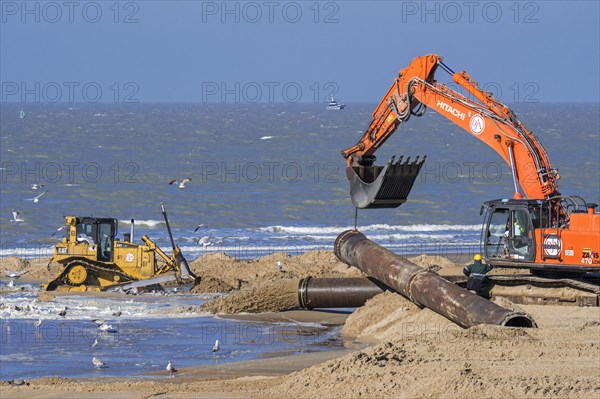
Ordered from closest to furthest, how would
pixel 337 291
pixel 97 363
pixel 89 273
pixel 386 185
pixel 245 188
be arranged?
pixel 97 363 < pixel 386 185 < pixel 337 291 < pixel 89 273 < pixel 245 188

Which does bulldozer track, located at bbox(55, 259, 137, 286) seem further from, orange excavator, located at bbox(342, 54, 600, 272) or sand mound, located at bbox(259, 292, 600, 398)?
sand mound, located at bbox(259, 292, 600, 398)

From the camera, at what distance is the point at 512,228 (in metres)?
20.4

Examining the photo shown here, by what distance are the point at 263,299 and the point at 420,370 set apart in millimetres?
10551

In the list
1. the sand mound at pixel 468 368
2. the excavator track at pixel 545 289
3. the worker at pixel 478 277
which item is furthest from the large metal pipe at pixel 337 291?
the sand mound at pixel 468 368

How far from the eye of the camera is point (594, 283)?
66.6 ft

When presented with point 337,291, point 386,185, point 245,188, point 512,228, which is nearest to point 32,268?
point 337,291

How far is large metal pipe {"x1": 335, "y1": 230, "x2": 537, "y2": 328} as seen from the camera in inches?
717

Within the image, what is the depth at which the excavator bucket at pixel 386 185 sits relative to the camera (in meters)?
21.3

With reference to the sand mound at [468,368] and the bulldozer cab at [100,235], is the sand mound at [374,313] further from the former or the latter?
the bulldozer cab at [100,235]

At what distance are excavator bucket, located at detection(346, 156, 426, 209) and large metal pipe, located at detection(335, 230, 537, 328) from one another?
1.13m

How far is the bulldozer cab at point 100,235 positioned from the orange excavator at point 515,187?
8.36 metres

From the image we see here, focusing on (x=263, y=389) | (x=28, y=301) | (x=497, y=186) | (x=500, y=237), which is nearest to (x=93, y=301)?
(x=28, y=301)

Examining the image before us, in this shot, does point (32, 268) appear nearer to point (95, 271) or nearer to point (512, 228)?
point (95, 271)

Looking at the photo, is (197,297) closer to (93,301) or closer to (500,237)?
(93,301)
